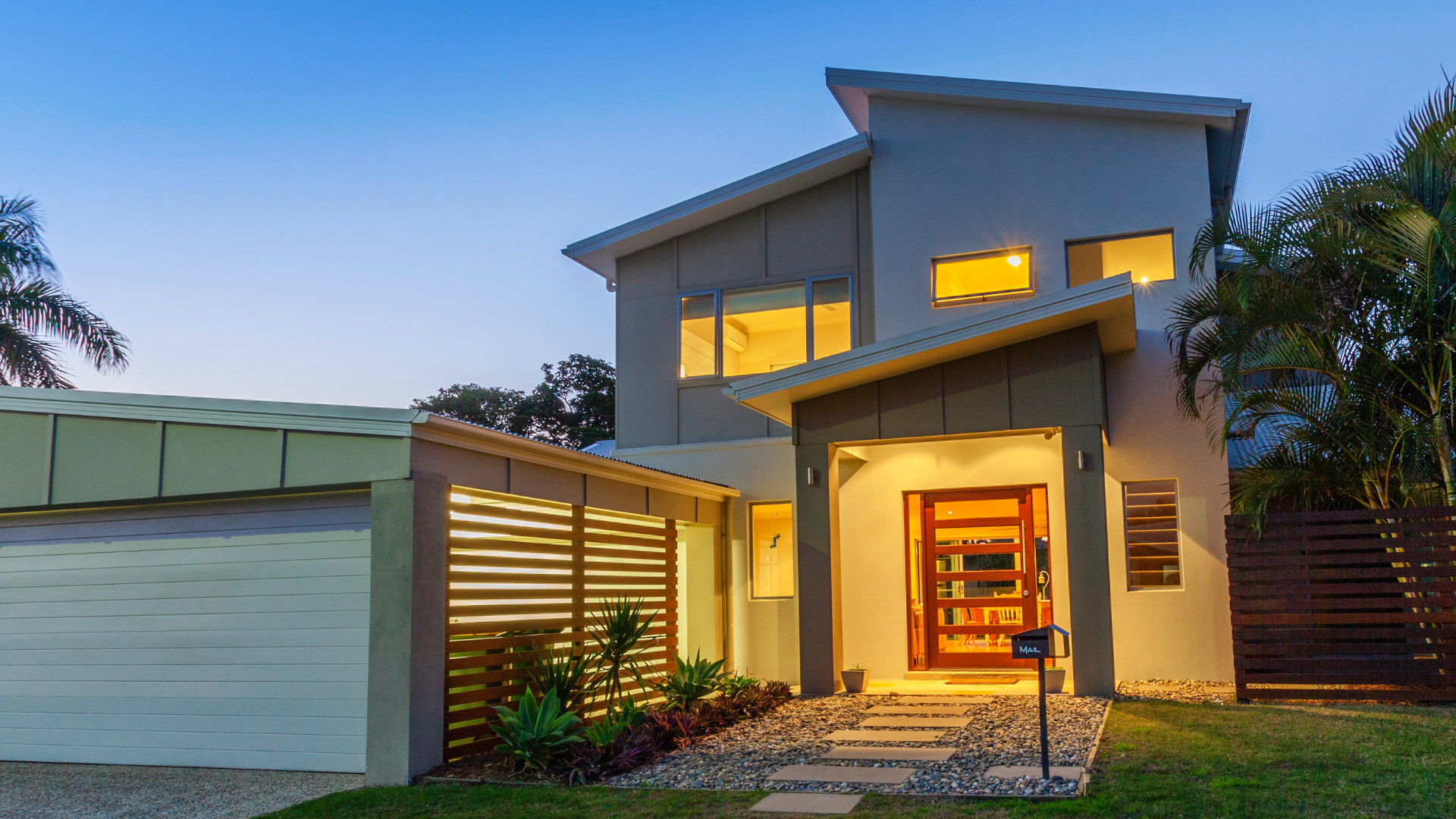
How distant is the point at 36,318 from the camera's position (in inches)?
633

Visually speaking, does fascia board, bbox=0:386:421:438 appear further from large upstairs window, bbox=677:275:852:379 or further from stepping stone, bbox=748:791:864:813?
large upstairs window, bbox=677:275:852:379

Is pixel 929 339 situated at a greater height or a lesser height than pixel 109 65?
lesser

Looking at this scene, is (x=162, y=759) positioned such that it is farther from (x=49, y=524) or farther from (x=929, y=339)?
(x=929, y=339)

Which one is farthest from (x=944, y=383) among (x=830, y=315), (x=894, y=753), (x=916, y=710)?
(x=894, y=753)

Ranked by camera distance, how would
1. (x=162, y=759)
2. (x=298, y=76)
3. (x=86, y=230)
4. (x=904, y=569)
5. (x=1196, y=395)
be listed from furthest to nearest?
(x=86, y=230) → (x=298, y=76) → (x=904, y=569) → (x=1196, y=395) → (x=162, y=759)

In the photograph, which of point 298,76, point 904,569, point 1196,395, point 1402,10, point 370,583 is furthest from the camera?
point 1402,10

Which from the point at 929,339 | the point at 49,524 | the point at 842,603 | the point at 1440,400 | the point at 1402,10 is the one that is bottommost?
Answer: the point at 842,603

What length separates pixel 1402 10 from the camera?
2981 cm

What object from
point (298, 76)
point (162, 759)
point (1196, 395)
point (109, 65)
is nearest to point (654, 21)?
point (298, 76)

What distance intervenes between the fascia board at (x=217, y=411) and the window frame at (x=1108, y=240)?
831 centimetres

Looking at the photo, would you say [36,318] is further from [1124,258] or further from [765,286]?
[1124,258]

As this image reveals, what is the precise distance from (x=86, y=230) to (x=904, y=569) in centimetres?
2272

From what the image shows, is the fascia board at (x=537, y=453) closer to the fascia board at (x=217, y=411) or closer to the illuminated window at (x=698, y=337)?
the fascia board at (x=217, y=411)

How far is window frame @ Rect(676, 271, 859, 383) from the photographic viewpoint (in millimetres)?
13969
